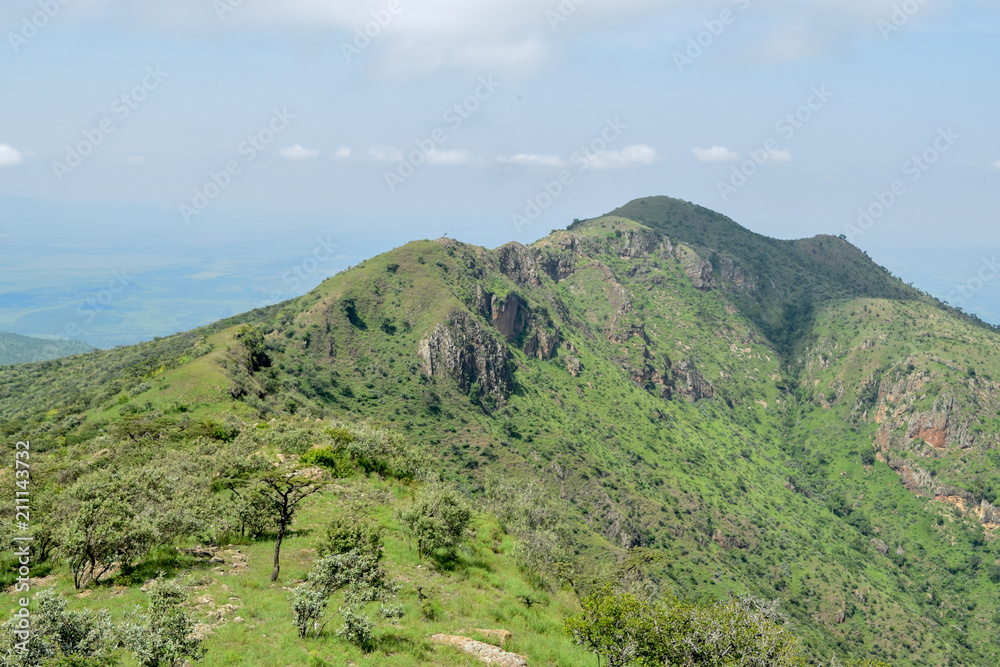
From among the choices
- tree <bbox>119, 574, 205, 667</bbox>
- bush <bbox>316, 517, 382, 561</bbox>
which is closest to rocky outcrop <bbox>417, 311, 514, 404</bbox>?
bush <bbox>316, 517, 382, 561</bbox>

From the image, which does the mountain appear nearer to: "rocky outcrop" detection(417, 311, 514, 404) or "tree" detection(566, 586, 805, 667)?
"rocky outcrop" detection(417, 311, 514, 404)

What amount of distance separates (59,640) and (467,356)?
13660 cm

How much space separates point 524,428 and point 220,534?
121m

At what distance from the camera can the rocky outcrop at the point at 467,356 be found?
483 ft

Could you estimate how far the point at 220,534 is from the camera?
33.5m

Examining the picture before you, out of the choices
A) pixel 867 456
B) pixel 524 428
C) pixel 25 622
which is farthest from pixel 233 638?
pixel 867 456

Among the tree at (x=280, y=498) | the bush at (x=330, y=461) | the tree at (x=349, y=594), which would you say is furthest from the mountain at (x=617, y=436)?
the tree at (x=349, y=594)

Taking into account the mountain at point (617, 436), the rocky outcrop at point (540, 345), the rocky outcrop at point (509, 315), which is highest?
the rocky outcrop at point (509, 315)

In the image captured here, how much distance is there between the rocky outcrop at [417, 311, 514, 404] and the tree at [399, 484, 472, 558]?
359 feet

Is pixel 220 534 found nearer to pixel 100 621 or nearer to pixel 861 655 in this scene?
pixel 100 621

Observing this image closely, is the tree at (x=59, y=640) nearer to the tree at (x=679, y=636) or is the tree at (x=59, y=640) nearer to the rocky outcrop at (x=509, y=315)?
the tree at (x=679, y=636)

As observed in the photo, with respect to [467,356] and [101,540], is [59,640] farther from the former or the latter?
[467,356]

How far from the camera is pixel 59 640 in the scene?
16109 millimetres

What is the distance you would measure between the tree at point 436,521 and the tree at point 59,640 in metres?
19.4
